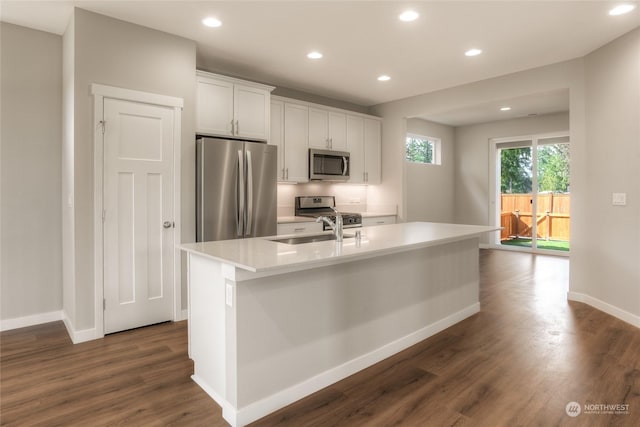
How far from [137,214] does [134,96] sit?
1043 millimetres

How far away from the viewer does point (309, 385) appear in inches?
88.7

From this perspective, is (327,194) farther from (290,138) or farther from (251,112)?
(251,112)

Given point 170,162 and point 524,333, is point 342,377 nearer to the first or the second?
point 524,333

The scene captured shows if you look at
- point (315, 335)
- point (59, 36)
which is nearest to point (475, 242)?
point (315, 335)

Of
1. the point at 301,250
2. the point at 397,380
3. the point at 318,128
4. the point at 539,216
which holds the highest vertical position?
the point at 318,128

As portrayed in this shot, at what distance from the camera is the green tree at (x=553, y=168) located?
23.1 feet

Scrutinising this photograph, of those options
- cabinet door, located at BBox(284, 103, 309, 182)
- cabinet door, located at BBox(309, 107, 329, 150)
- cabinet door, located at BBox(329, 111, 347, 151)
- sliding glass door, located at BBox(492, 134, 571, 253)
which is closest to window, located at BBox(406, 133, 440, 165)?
sliding glass door, located at BBox(492, 134, 571, 253)

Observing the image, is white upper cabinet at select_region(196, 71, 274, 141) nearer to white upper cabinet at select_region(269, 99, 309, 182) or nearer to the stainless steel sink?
white upper cabinet at select_region(269, 99, 309, 182)

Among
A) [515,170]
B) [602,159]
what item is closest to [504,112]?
[515,170]

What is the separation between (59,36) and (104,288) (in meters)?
2.44

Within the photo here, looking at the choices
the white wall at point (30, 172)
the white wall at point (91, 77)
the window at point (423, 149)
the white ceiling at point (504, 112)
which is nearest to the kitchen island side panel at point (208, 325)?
the white wall at point (91, 77)

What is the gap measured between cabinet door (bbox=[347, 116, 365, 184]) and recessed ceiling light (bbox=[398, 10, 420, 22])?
8.38 ft

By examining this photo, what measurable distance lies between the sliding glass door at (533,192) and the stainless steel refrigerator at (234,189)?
563cm

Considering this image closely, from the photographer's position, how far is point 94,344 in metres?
3.04
